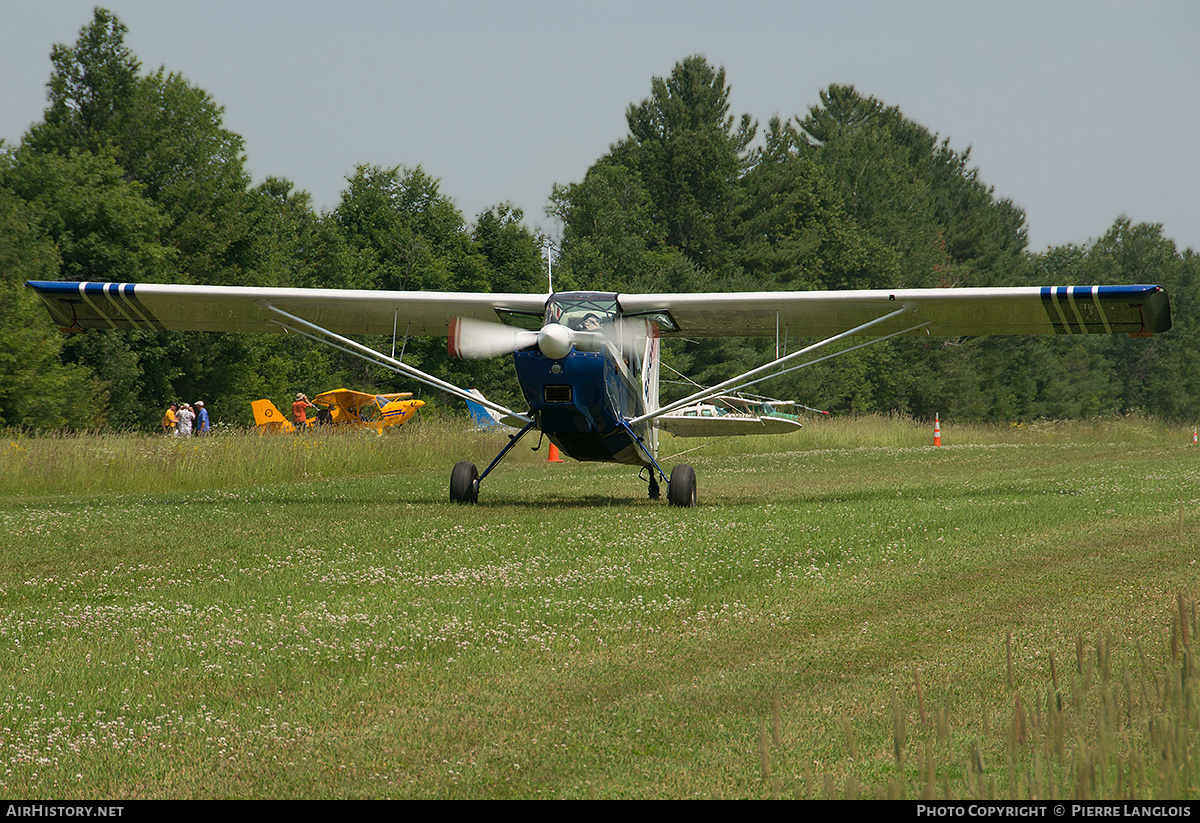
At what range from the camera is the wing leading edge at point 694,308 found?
12.8m

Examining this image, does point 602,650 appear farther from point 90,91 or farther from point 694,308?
point 90,91

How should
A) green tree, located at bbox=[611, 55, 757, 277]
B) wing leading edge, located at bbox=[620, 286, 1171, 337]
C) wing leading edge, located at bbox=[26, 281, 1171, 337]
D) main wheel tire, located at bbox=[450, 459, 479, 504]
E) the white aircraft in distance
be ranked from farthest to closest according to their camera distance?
green tree, located at bbox=[611, 55, 757, 277]
main wheel tire, located at bbox=[450, 459, 479, 504]
wing leading edge, located at bbox=[26, 281, 1171, 337]
wing leading edge, located at bbox=[620, 286, 1171, 337]
the white aircraft in distance

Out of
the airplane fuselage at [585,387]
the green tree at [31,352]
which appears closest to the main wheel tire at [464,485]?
the airplane fuselage at [585,387]

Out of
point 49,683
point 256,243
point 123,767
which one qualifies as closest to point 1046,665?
point 123,767

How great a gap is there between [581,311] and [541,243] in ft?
145

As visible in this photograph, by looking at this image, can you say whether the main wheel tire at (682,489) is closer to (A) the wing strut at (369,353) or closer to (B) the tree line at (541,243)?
(A) the wing strut at (369,353)

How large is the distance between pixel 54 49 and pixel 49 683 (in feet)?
137

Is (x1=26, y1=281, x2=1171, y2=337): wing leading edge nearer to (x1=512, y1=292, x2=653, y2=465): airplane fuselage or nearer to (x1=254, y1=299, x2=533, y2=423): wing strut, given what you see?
(x1=254, y1=299, x2=533, y2=423): wing strut

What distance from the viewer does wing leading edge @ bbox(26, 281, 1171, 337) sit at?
41.8 feet

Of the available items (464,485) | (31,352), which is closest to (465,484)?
(464,485)

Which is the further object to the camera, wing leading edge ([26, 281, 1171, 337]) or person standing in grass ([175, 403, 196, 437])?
person standing in grass ([175, 403, 196, 437])

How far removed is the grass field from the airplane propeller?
175 cm

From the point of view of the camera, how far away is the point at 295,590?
270 inches

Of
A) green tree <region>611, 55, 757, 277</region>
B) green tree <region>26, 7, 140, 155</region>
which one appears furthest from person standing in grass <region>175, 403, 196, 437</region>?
green tree <region>611, 55, 757, 277</region>
